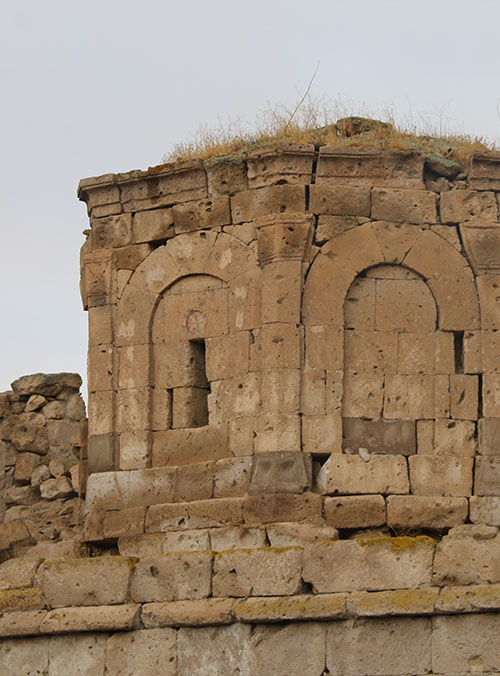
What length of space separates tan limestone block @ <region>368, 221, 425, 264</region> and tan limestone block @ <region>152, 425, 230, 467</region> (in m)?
2.17

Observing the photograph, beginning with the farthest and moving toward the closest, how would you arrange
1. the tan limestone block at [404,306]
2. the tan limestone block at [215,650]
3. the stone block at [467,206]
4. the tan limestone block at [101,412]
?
the tan limestone block at [101,412] → the stone block at [467,206] → the tan limestone block at [404,306] → the tan limestone block at [215,650]

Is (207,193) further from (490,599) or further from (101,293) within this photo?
(490,599)

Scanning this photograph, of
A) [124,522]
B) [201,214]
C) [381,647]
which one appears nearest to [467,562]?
[381,647]

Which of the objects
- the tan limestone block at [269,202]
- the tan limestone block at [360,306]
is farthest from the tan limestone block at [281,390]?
the tan limestone block at [269,202]

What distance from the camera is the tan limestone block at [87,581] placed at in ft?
54.9

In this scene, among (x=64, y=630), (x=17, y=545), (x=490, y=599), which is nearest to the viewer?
(x=490, y=599)

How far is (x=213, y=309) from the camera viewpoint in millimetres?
18078

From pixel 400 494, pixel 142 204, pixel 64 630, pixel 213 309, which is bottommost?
pixel 64 630

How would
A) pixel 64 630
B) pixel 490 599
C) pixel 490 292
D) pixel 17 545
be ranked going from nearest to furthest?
1. pixel 490 599
2. pixel 64 630
3. pixel 490 292
4. pixel 17 545

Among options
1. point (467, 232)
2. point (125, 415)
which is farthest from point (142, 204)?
point (467, 232)

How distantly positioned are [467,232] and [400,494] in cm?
265

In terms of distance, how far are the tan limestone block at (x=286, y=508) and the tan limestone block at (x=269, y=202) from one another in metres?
2.75

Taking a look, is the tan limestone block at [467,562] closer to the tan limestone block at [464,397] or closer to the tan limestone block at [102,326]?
the tan limestone block at [464,397]

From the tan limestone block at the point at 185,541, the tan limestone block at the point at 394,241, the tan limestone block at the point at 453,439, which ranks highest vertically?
the tan limestone block at the point at 394,241
